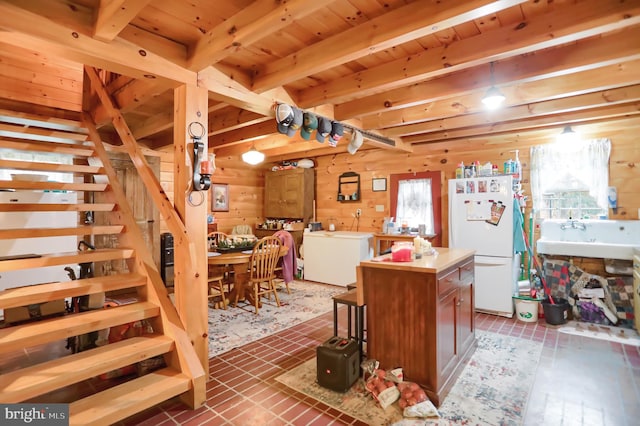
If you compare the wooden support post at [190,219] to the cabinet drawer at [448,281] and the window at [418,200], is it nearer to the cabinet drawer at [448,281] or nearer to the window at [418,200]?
the cabinet drawer at [448,281]

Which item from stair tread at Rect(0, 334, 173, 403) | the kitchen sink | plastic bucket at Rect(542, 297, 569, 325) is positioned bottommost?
plastic bucket at Rect(542, 297, 569, 325)

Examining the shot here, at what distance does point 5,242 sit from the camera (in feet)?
11.7

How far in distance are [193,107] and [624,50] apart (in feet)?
9.69

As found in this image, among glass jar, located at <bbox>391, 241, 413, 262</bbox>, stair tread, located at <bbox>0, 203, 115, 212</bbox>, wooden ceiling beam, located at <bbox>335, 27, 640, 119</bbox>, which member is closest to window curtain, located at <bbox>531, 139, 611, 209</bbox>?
wooden ceiling beam, located at <bbox>335, 27, 640, 119</bbox>

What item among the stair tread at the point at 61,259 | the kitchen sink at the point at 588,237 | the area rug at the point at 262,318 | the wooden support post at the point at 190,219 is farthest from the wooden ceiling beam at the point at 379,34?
the kitchen sink at the point at 588,237

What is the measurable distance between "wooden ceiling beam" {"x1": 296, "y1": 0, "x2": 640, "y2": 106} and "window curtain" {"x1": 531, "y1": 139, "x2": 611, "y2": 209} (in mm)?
2335

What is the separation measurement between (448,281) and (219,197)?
16.3 ft

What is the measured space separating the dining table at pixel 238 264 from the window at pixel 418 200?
2.14 metres

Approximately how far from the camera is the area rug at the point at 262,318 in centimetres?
325

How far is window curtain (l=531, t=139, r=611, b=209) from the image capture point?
3.99m

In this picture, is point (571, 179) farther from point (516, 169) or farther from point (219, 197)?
point (219, 197)

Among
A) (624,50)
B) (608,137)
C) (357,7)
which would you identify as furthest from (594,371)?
(357,7)

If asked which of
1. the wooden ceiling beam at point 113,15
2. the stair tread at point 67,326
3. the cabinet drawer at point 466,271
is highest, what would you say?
the wooden ceiling beam at point 113,15

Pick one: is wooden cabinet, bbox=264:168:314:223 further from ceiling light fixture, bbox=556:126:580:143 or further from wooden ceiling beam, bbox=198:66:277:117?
ceiling light fixture, bbox=556:126:580:143
